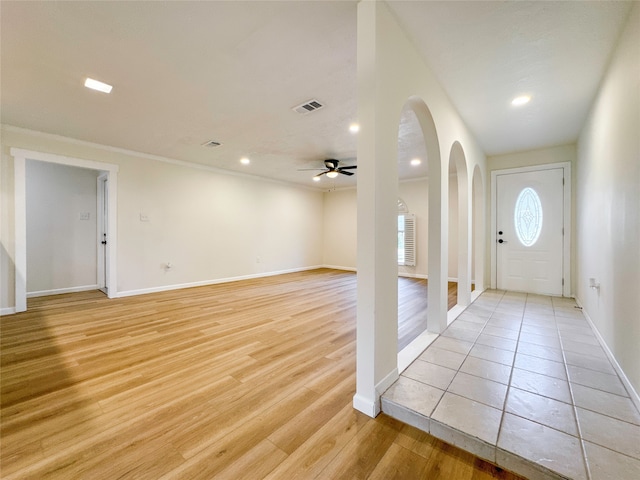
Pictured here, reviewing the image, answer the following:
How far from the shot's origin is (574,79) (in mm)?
2449

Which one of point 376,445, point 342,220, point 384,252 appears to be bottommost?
point 376,445

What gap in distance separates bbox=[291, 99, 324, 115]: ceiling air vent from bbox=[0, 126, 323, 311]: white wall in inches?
134

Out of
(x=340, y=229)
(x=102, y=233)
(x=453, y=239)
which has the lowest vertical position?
(x=453, y=239)

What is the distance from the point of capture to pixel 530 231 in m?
4.48

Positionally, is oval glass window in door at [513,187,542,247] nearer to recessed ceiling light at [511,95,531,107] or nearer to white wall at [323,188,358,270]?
recessed ceiling light at [511,95,531,107]

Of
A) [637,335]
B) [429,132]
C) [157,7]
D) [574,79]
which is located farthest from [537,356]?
[157,7]

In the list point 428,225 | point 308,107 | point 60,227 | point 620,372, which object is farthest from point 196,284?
point 620,372

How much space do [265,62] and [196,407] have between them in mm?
2681

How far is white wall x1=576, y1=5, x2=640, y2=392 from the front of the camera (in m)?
1.65

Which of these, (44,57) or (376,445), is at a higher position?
(44,57)

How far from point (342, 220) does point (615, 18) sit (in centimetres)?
654

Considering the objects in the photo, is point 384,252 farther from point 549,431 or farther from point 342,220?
point 342,220

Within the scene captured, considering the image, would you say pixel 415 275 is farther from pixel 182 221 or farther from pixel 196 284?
pixel 182 221

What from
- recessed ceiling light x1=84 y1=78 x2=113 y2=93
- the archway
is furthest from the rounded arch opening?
recessed ceiling light x1=84 y1=78 x2=113 y2=93
